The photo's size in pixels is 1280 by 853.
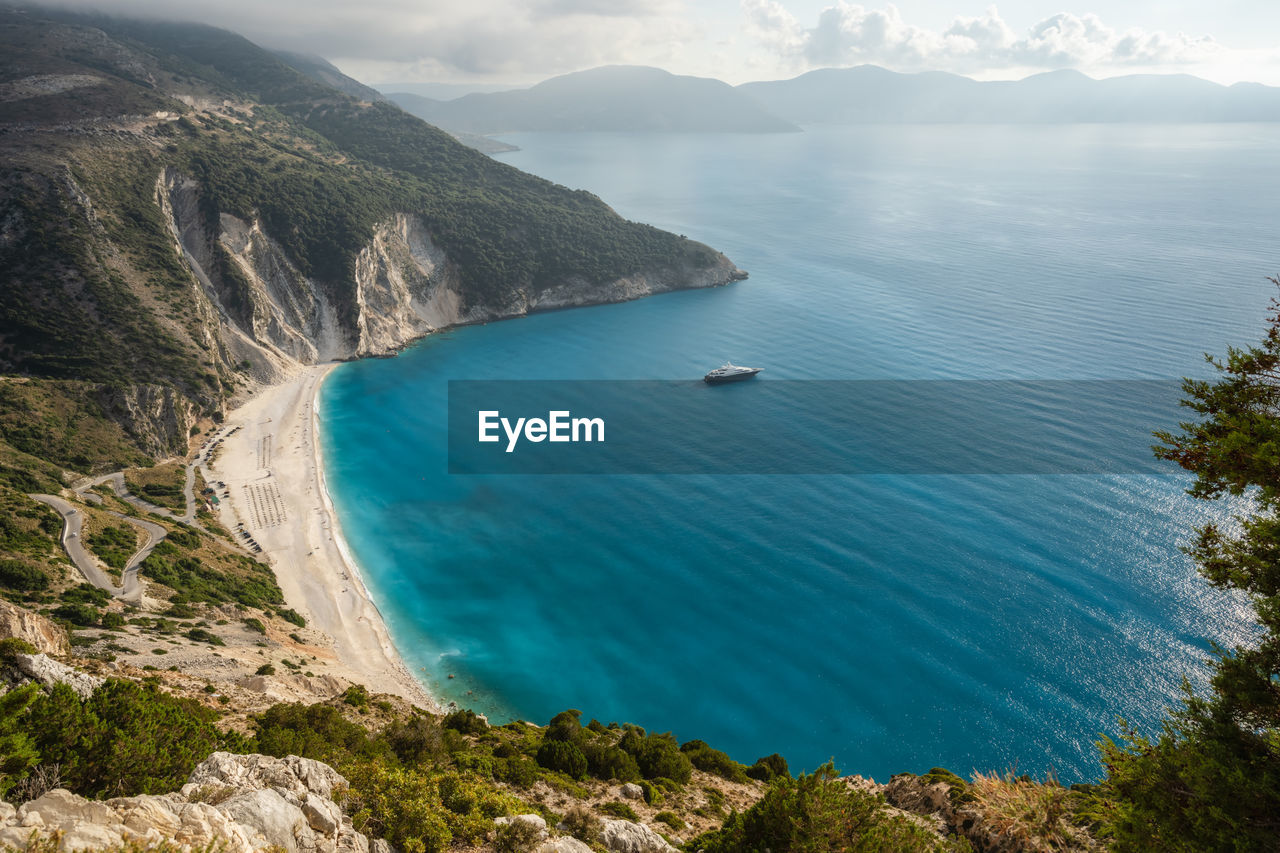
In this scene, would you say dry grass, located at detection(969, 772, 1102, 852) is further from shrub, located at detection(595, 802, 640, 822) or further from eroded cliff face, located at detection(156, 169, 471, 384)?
eroded cliff face, located at detection(156, 169, 471, 384)

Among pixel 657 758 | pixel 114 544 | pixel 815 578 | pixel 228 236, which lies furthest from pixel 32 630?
pixel 228 236

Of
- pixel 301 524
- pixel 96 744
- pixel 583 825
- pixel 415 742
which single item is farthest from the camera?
pixel 301 524

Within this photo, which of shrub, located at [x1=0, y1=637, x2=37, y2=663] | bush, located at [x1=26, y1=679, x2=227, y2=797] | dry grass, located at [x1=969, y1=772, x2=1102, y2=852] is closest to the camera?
bush, located at [x1=26, y1=679, x2=227, y2=797]

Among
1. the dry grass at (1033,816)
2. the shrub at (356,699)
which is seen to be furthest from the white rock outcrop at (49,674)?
the dry grass at (1033,816)

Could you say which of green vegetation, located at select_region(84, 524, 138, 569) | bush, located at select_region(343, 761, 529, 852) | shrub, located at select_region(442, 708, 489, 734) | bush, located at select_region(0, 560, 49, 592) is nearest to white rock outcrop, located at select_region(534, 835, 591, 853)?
bush, located at select_region(343, 761, 529, 852)

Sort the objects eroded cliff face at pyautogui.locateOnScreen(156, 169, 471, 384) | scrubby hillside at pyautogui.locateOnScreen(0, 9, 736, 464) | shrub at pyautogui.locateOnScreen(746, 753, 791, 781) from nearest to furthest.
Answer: shrub at pyautogui.locateOnScreen(746, 753, 791, 781)
scrubby hillside at pyautogui.locateOnScreen(0, 9, 736, 464)
eroded cliff face at pyautogui.locateOnScreen(156, 169, 471, 384)

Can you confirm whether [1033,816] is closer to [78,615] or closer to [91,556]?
[78,615]

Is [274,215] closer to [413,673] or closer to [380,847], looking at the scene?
[413,673]

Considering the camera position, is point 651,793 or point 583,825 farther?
point 651,793
